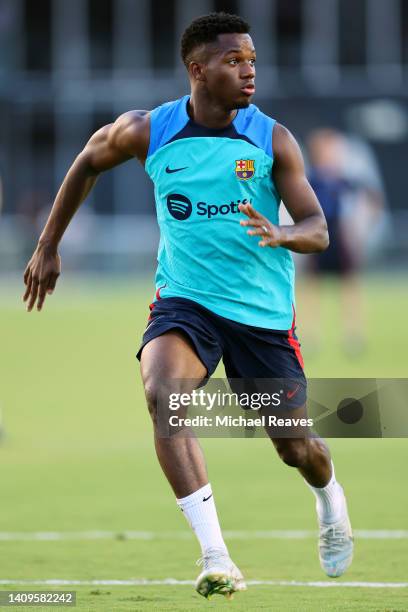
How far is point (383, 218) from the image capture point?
38188 millimetres

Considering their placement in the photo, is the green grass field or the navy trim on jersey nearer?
the navy trim on jersey

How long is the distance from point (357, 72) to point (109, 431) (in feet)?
94.6

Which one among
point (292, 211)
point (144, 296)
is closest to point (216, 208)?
point (292, 211)

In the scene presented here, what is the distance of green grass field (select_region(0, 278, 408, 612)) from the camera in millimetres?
7297

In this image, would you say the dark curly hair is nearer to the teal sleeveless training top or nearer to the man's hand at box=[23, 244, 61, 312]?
the teal sleeveless training top

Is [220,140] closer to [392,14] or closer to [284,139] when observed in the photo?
[284,139]

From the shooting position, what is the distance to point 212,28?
7.11 m

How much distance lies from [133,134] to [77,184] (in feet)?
1.66

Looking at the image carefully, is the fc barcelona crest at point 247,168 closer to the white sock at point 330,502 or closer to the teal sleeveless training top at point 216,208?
the teal sleeveless training top at point 216,208

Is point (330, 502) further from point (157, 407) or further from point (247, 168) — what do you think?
point (247, 168)

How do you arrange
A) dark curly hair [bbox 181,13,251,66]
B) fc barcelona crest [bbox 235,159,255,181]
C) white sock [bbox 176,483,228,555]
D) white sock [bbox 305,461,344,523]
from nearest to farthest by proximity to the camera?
white sock [bbox 176,483,228,555] → fc barcelona crest [bbox 235,159,255,181] → dark curly hair [bbox 181,13,251,66] → white sock [bbox 305,461,344,523]

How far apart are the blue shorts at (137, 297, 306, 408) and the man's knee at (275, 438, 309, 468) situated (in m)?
0.19

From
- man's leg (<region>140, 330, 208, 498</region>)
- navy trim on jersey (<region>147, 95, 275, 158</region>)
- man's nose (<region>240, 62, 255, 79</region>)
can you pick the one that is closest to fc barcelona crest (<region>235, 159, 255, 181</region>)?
navy trim on jersey (<region>147, 95, 275, 158</region>)

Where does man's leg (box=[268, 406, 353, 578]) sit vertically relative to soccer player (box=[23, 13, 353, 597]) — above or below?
below
